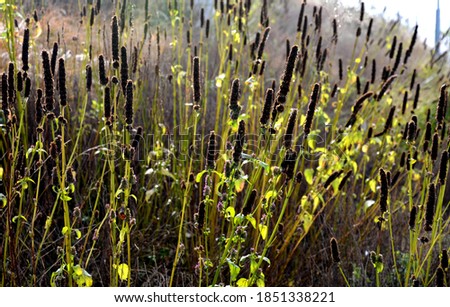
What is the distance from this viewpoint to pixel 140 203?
3.15 m

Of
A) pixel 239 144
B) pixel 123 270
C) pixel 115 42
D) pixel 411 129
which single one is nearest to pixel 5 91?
pixel 115 42

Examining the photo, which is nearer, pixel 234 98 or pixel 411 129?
pixel 234 98

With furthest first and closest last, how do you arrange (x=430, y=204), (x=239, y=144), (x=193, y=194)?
(x=193, y=194) → (x=430, y=204) → (x=239, y=144)

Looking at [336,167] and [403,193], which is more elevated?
[336,167]

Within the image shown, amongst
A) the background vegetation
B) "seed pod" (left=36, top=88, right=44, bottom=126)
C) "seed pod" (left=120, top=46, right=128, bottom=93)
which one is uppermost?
"seed pod" (left=120, top=46, right=128, bottom=93)

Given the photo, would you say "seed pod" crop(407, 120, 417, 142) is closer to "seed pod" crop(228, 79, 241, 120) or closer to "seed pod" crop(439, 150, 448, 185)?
"seed pod" crop(439, 150, 448, 185)

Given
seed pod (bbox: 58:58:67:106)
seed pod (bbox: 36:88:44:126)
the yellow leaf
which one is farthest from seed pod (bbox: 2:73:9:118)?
the yellow leaf

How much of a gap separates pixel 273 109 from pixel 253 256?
20.2 inches

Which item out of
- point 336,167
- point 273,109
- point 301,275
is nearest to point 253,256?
point 273,109

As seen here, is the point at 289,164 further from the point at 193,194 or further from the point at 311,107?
the point at 193,194

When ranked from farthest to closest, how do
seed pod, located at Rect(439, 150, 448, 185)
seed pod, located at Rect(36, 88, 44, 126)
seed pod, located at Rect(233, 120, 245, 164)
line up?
seed pod, located at Rect(36, 88, 44, 126) → seed pod, located at Rect(439, 150, 448, 185) → seed pod, located at Rect(233, 120, 245, 164)

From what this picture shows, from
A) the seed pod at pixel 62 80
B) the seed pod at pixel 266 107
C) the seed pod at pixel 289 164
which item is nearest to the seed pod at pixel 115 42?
the seed pod at pixel 62 80

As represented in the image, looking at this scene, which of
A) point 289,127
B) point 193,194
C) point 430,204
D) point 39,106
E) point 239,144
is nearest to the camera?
point 239,144
